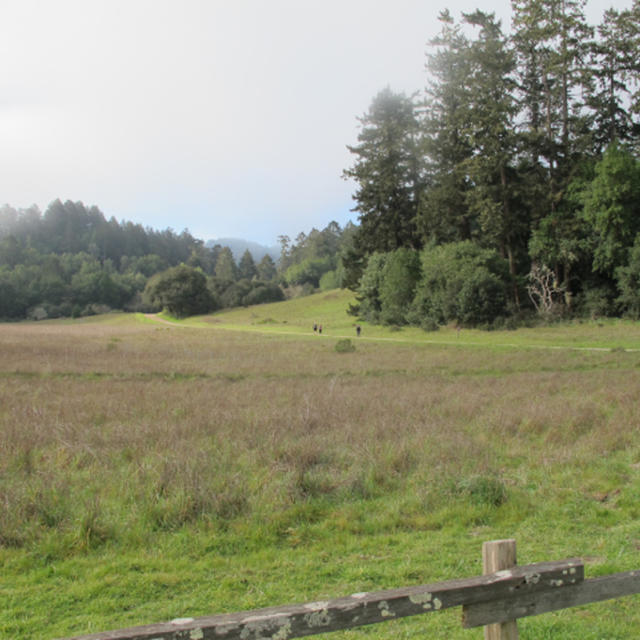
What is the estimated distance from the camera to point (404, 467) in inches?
324

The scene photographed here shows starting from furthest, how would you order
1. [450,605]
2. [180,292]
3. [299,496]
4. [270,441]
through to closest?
[180,292] < [270,441] < [299,496] < [450,605]

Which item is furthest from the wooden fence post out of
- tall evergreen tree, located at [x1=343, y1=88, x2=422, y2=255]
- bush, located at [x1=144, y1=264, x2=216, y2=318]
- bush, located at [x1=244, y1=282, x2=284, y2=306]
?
bush, located at [x1=244, y1=282, x2=284, y2=306]

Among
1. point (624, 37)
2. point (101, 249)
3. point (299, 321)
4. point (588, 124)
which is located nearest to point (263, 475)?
point (588, 124)

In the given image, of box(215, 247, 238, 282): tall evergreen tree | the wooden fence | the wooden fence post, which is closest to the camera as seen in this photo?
the wooden fence

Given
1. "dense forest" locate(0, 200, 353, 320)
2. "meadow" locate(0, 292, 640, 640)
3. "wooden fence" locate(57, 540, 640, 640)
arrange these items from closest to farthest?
"wooden fence" locate(57, 540, 640, 640) < "meadow" locate(0, 292, 640, 640) < "dense forest" locate(0, 200, 353, 320)

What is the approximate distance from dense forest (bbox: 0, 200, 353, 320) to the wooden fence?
69695 millimetres

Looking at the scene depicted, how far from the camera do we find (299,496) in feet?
23.2

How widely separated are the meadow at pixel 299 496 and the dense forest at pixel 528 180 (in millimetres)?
29187

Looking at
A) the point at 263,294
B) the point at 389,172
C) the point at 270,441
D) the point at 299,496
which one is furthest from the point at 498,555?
the point at 263,294

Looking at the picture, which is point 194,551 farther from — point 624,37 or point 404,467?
point 624,37

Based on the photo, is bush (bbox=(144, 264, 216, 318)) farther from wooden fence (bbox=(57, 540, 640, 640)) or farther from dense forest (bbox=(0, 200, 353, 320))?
wooden fence (bbox=(57, 540, 640, 640))

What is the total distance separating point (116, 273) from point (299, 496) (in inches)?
5860

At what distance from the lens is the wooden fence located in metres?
2.21

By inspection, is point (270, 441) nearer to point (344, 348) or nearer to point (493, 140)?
point (344, 348)
